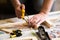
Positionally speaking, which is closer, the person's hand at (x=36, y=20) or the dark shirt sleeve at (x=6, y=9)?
the person's hand at (x=36, y=20)

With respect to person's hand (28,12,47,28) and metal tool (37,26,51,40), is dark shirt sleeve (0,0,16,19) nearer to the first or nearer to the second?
person's hand (28,12,47,28)

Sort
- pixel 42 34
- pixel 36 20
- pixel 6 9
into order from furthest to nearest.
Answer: pixel 6 9 → pixel 36 20 → pixel 42 34

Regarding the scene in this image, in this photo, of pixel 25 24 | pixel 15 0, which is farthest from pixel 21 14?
pixel 15 0

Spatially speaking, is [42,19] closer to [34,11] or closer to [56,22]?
[56,22]

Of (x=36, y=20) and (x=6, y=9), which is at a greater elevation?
(x=6, y=9)

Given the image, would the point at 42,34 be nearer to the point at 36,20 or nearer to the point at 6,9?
the point at 36,20

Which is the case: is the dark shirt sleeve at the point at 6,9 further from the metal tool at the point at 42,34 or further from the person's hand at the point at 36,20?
the metal tool at the point at 42,34

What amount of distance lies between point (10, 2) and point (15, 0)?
121mm

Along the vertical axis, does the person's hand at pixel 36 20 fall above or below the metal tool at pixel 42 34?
above

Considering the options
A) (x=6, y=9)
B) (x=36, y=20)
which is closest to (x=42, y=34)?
(x=36, y=20)

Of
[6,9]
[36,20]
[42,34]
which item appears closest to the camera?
[42,34]

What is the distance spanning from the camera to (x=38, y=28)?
34.8 inches

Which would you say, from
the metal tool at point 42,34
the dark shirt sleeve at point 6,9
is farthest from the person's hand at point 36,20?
the dark shirt sleeve at point 6,9

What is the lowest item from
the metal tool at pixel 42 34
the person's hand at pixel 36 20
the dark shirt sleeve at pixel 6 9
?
the metal tool at pixel 42 34
